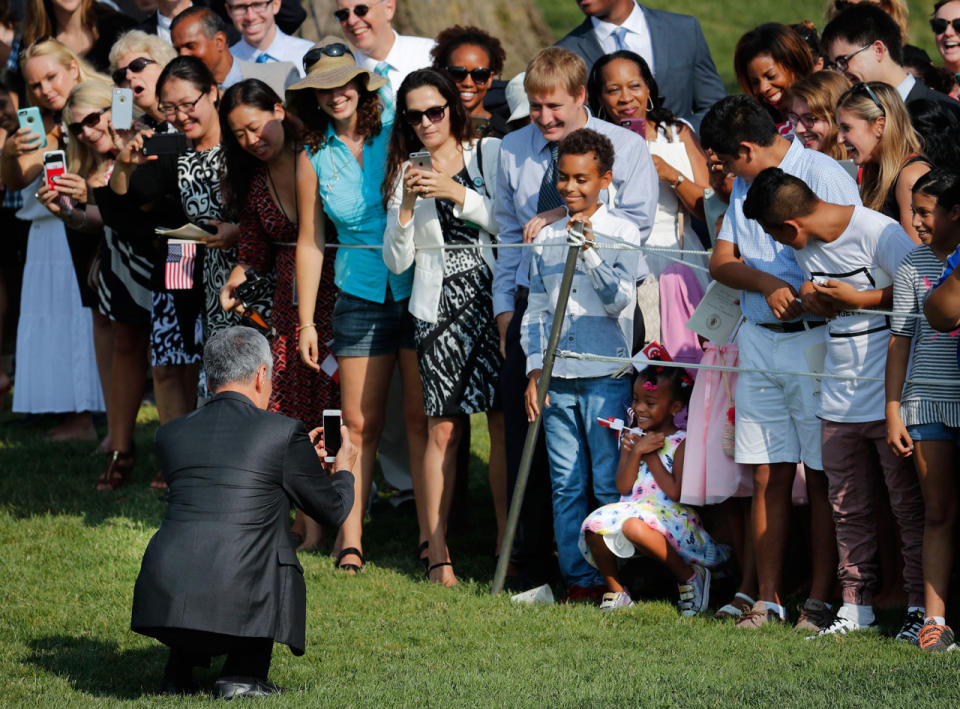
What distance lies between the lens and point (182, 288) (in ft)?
25.3

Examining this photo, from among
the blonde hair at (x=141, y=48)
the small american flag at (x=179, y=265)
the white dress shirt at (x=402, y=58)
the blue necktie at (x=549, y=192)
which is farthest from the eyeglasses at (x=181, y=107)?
the blue necktie at (x=549, y=192)

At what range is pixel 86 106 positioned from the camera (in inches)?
317

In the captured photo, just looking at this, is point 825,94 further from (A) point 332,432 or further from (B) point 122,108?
(B) point 122,108

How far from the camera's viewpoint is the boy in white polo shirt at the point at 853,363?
5.39 m

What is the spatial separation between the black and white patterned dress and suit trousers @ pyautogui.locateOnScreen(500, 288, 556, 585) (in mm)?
183

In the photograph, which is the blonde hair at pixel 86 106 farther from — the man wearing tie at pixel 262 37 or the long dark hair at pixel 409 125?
the long dark hair at pixel 409 125

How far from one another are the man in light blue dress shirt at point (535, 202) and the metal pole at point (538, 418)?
17 cm

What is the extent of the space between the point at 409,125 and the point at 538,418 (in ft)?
5.20

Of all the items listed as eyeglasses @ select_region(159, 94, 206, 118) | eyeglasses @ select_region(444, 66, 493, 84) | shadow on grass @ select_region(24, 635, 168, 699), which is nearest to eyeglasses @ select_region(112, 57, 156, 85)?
eyeglasses @ select_region(159, 94, 206, 118)

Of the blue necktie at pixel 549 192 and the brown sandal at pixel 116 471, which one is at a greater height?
the blue necktie at pixel 549 192

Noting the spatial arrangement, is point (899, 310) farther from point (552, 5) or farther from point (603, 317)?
point (552, 5)

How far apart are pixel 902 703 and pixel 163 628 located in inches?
99.7

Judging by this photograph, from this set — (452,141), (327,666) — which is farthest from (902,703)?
(452,141)

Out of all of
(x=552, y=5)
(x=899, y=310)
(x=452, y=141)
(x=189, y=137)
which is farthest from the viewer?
(x=552, y=5)
